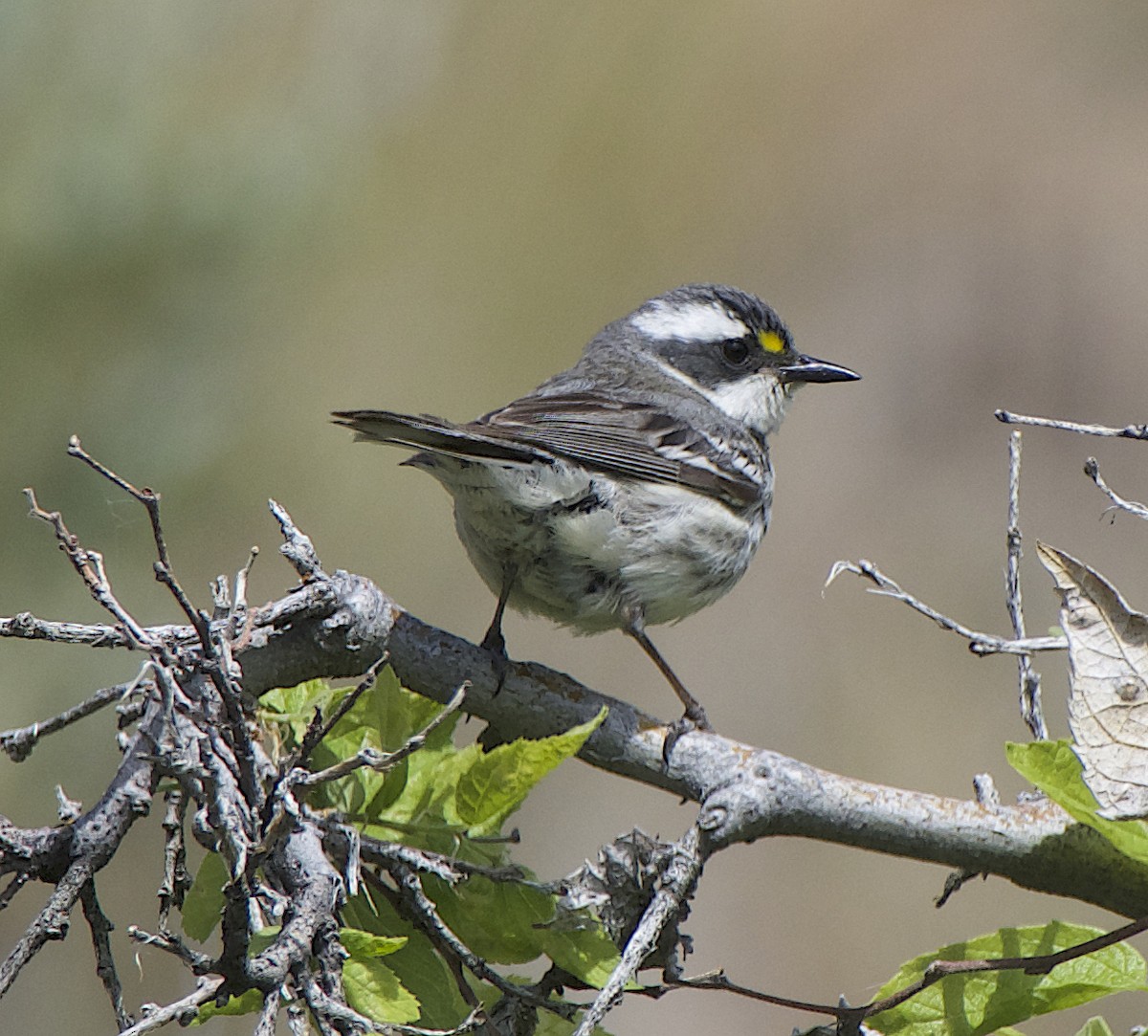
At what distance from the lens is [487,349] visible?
689 centimetres

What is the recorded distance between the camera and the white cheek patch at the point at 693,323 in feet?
15.4

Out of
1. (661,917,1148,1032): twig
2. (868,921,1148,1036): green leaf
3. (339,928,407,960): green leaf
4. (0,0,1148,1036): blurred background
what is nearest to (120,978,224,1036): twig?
(339,928,407,960): green leaf

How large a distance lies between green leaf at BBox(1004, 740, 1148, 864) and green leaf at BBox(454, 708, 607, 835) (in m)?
0.59

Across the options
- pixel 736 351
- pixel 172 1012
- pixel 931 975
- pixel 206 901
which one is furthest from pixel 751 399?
pixel 172 1012

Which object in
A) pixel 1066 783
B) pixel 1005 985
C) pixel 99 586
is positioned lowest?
pixel 1005 985

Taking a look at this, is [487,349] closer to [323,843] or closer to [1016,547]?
[1016,547]

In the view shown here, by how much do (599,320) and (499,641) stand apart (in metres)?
4.29

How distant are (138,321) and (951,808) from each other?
4.01 m

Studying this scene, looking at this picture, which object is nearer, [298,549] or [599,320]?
[298,549]

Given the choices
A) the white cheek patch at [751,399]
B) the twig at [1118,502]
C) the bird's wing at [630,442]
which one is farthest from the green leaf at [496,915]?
the white cheek patch at [751,399]

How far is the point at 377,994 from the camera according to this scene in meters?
1.73

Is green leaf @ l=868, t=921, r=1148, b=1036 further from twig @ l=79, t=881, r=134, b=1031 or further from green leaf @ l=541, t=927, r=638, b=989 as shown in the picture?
twig @ l=79, t=881, r=134, b=1031

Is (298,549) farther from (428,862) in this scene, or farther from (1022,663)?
(1022,663)

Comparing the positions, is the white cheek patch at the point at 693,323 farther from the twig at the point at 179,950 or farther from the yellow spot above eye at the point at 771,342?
the twig at the point at 179,950
